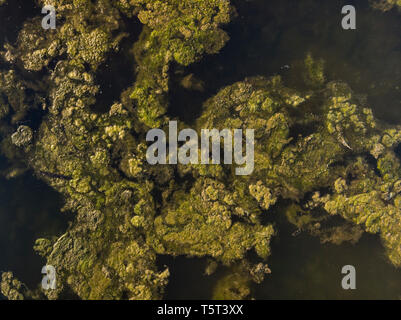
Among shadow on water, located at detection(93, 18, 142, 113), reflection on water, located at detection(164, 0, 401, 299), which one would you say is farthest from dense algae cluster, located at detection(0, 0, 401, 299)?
reflection on water, located at detection(164, 0, 401, 299)

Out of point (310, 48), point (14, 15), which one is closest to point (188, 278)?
point (310, 48)

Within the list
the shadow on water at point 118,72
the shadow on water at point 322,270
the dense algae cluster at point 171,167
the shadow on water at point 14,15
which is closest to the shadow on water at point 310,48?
the dense algae cluster at point 171,167

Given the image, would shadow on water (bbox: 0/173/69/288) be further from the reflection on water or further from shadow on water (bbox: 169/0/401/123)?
shadow on water (bbox: 169/0/401/123)

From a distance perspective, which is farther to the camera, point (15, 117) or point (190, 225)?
point (15, 117)

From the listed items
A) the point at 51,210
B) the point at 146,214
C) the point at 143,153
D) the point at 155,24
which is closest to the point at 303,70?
the point at 155,24

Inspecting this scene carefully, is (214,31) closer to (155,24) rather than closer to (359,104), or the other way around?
(155,24)

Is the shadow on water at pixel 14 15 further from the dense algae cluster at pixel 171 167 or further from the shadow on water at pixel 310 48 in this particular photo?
the shadow on water at pixel 310 48
